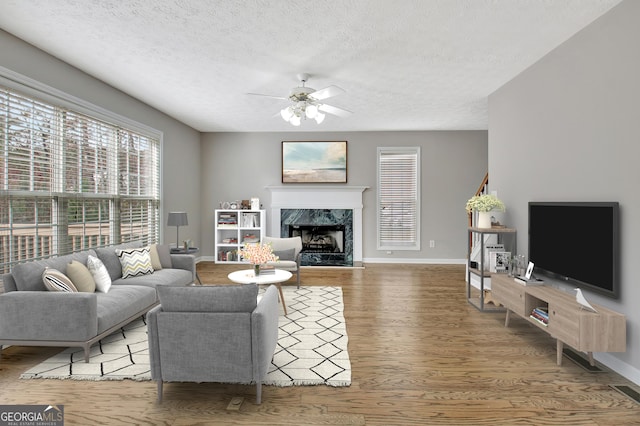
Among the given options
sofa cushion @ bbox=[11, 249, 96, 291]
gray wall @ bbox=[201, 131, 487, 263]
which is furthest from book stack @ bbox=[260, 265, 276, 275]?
gray wall @ bbox=[201, 131, 487, 263]

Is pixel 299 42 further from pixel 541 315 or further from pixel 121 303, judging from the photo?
pixel 541 315

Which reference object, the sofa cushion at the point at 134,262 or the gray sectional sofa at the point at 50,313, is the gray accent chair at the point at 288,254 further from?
the gray sectional sofa at the point at 50,313

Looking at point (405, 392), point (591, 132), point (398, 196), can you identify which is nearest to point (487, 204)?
point (591, 132)

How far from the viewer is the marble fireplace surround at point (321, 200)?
7.46 meters

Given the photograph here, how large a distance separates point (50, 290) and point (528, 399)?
3.91 meters

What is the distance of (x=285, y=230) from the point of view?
7.61m

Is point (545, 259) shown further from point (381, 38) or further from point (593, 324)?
point (381, 38)

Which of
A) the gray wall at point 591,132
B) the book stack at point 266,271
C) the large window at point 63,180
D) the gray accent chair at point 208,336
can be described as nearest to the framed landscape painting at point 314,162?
the large window at point 63,180

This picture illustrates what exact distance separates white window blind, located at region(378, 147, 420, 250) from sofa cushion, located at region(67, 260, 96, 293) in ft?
18.0

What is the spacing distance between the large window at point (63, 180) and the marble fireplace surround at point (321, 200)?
9.01 ft

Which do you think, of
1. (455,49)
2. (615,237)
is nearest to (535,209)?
(615,237)

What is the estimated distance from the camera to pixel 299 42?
336 cm

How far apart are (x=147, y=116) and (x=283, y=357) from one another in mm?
4508

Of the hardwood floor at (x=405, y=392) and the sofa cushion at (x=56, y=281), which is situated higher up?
the sofa cushion at (x=56, y=281)
